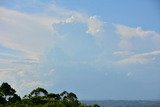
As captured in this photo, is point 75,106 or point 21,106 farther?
point 75,106

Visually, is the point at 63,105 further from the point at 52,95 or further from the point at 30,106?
the point at 52,95

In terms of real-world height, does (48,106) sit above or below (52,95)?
below

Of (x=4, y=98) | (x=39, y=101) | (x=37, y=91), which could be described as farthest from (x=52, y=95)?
(x=4, y=98)

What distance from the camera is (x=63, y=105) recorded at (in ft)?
297

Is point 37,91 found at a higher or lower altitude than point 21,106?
higher

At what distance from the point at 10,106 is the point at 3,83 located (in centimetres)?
571

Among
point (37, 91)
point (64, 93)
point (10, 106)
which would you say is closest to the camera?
point (10, 106)

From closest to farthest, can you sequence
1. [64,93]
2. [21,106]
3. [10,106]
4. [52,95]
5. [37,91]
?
1. [21,106]
2. [10,106]
3. [37,91]
4. [52,95]
5. [64,93]

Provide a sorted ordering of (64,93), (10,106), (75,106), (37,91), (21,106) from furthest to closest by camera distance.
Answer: (64,93) < (37,91) < (75,106) < (10,106) < (21,106)

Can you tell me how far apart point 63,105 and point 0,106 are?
14212 mm

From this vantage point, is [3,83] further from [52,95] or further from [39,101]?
[52,95]

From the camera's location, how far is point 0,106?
296ft

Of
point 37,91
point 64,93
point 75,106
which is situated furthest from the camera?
point 64,93

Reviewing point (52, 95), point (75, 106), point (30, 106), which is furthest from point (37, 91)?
point (30, 106)
